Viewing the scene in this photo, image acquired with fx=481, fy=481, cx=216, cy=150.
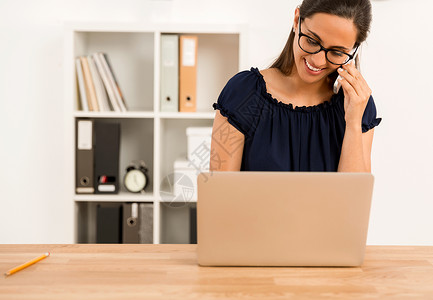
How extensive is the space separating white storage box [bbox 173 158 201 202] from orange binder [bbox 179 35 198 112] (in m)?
0.31

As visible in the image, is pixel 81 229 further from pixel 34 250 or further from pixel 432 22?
pixel 432 22

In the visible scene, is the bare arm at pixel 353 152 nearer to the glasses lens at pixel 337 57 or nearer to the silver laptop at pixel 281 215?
the glasses lens at pixel 337 57

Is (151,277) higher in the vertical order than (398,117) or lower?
lower

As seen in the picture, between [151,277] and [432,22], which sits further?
[432,22]

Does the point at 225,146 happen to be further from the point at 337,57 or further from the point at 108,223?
the point at 108,223

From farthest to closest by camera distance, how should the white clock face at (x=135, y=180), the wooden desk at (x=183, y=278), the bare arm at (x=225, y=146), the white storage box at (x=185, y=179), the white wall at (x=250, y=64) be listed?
the white wall at (x=250, y=64) < the white clock face at (x=135, y=180) < the white storage box at (x=185, y=179) < the bare arm at (x=225, y=146) < the wooden desk at (x=183, y=278)

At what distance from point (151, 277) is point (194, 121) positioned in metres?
1.96

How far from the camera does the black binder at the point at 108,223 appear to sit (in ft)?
8.88

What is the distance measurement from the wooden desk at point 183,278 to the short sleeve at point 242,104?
57cm

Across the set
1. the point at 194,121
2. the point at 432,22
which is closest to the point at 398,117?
the point at 432,22

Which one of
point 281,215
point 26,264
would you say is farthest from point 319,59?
point 26,264

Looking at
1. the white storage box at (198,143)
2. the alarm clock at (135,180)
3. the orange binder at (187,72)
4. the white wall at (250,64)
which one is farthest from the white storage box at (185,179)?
the white wall at (250,64)

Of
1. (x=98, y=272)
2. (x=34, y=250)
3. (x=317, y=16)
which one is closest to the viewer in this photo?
(x=98, y=272)

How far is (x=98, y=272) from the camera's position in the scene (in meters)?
1.08
